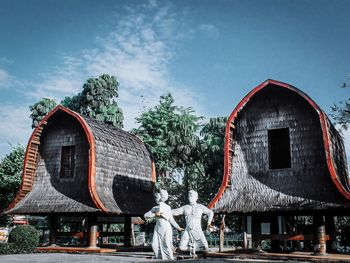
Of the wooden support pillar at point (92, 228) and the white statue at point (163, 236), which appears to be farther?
the wooden support pillar at point (92, 228)

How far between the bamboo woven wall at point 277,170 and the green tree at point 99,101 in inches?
652

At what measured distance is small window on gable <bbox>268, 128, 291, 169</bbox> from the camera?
678 inches

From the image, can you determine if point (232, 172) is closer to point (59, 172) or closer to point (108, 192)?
point (108, 192)

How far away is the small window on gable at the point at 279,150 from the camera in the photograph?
56.5 ft

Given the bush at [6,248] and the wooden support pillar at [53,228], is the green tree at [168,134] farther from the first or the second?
the bush at [6,248]

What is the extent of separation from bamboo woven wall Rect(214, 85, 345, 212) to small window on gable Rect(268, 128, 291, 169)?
26.5 inches

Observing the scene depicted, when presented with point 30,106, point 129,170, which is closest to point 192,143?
point 129,170

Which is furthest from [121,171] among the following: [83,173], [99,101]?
[99,101]

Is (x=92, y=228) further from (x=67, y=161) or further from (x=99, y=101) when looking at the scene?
(x=99, y=101)

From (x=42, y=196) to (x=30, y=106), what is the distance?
18088mm

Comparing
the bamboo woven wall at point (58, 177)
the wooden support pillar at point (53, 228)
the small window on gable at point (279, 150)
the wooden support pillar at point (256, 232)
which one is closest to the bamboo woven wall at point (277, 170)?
the small window on gable at point (279, 150)

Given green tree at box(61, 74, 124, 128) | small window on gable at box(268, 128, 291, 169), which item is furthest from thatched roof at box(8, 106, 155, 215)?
green tree at box(61, 74, 124, 128)

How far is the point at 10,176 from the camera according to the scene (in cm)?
2745

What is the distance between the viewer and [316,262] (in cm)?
1333
